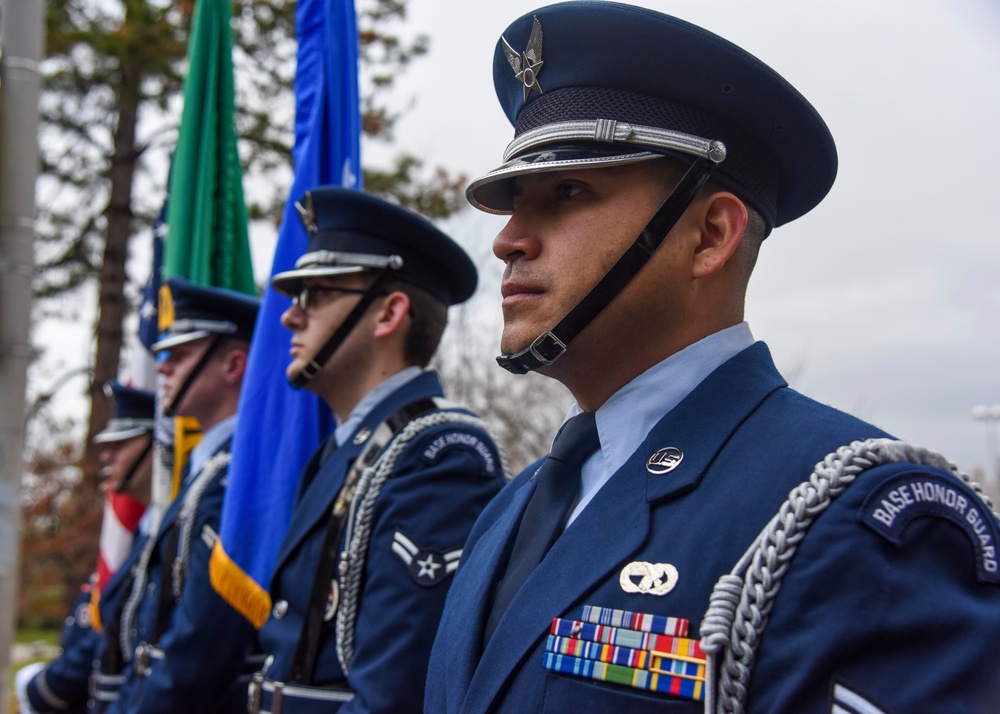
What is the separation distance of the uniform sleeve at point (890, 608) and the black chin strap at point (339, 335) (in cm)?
255

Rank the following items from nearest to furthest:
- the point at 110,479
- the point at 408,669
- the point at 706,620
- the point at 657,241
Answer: the point at 706,620 → the point at 657,241 → the point at 408,669 → the point at 110,479

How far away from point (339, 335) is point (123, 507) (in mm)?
4137

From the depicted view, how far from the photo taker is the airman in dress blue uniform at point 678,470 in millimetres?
1489

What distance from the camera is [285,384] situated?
180 inches

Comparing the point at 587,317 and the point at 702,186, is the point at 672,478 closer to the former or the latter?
the point at 587,317

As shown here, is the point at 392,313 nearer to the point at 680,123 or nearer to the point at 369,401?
the point at 369,401

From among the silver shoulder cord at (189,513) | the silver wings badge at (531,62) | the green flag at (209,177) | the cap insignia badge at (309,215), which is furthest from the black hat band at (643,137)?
the green flag at (209,177)

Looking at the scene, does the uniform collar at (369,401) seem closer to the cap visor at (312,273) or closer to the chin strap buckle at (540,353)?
the cap visor at (312,273)

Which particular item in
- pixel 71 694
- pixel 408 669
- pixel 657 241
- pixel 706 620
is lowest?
pixel 71 694

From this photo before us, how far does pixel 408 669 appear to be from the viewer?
2.95 m

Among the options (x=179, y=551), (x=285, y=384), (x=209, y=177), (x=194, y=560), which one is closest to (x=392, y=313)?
(x=285, y=384)

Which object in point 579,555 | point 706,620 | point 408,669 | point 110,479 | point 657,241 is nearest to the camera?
point 706,620

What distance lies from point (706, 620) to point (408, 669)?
1578 millimetres

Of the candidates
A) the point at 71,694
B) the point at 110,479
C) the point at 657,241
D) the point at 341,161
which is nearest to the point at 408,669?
the point at 657,241
